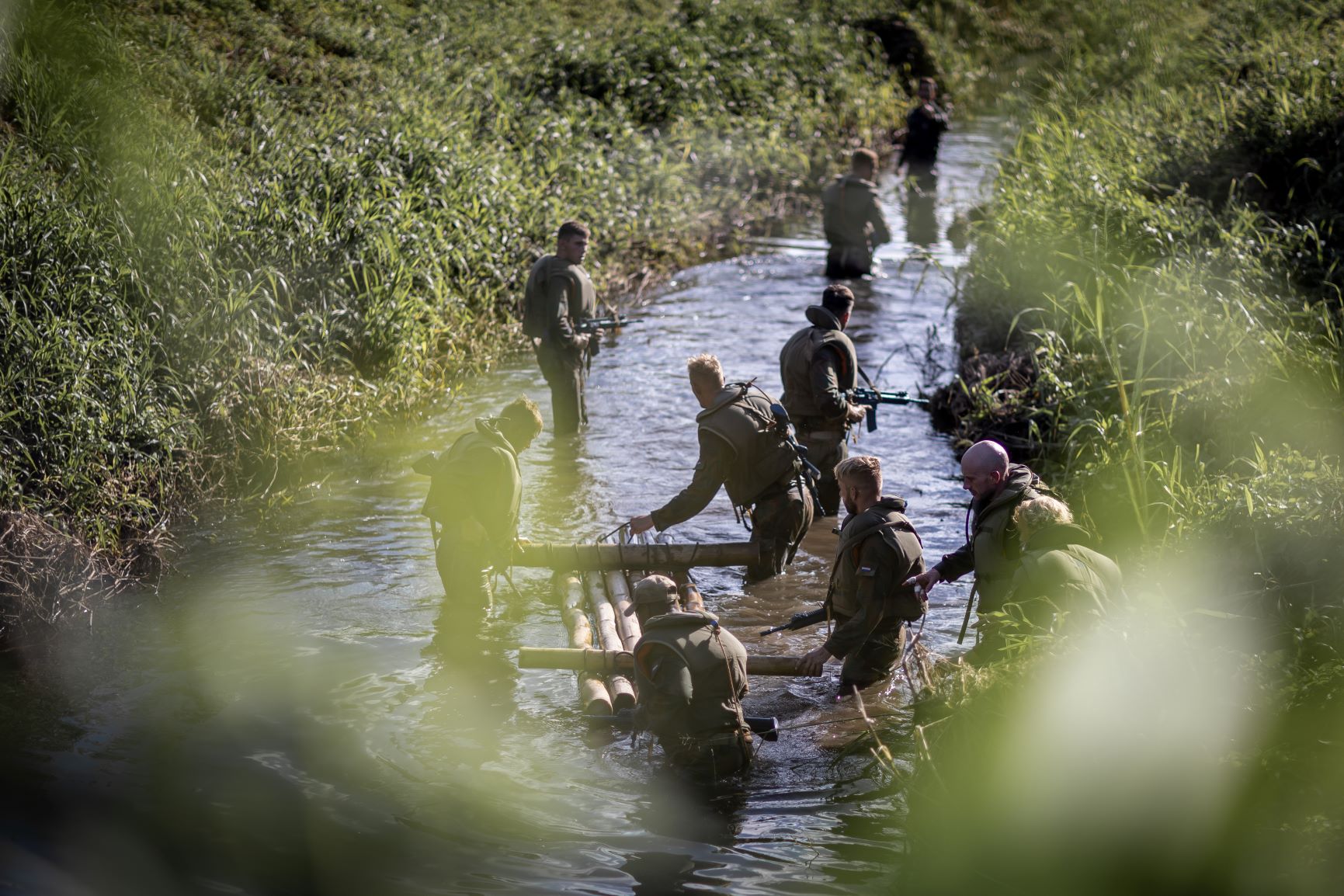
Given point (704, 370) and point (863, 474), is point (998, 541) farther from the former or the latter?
point (704, 370)

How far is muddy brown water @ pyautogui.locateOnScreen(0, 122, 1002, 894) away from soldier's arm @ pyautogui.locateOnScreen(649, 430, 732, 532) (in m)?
0.73

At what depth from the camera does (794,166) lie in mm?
20875

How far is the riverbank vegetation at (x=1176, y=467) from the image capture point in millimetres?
5121

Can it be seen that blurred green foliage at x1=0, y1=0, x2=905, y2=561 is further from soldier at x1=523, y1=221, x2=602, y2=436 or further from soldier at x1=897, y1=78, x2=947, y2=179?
soldier at x1=523, y1=221, x2=602, y2=436

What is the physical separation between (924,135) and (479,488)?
15.8m

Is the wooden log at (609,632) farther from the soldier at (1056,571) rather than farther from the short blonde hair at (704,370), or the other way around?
the soldier at (1056,571)

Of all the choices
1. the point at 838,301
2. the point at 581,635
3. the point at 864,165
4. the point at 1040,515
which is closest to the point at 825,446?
the point at 838,301

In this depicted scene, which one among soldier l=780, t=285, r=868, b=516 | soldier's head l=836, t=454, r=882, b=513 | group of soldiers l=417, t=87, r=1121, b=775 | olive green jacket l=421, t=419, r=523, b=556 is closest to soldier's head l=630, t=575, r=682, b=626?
group of soldiers l=417, t=87, r=1121, b=775

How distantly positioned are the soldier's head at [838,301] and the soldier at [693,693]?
3.77 meters

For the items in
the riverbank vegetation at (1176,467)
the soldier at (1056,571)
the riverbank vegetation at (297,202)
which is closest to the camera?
the riverbank vegetation at (1176,467)

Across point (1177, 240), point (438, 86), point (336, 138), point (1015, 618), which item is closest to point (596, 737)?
point (1015, 618)

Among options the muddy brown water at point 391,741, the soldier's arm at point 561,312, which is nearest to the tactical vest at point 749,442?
the muddy brown water at point 391,741

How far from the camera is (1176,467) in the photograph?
26.5ft

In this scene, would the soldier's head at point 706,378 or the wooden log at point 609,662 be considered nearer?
the wooden log at point 609,662
